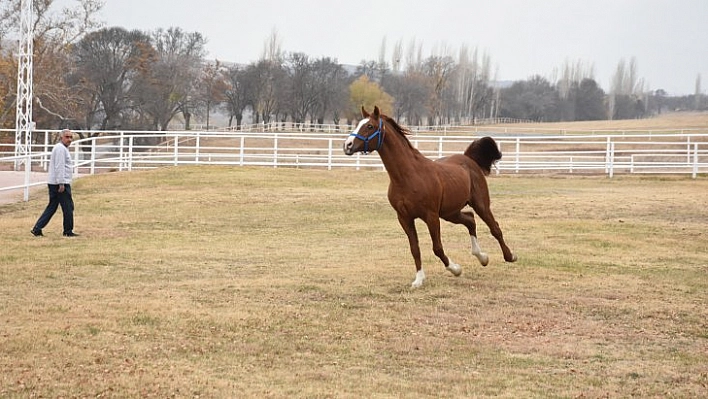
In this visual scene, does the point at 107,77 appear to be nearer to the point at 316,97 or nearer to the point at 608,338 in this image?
the point at 316,97

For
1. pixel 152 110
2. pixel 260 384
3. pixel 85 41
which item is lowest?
pixel 260 384

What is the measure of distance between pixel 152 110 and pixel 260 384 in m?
61.5

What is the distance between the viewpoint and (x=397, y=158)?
1012 cm

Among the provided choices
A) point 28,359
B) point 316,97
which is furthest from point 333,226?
point 316,97

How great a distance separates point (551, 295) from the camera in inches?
384

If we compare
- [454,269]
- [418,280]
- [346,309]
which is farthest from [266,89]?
[346,309]

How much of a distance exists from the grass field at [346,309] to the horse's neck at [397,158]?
4.33ft

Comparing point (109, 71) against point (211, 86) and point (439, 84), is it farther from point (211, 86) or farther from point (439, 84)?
point (439, 84)

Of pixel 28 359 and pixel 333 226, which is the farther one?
pixel 333 226

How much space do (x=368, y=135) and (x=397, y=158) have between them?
44 cm

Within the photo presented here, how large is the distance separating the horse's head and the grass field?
161 cm

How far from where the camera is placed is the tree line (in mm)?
51281

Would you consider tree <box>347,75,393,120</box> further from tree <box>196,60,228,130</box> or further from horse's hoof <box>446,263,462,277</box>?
horse's hoof <box>446,263,462,277</box>

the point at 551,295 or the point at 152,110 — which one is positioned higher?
the point at 152,110
